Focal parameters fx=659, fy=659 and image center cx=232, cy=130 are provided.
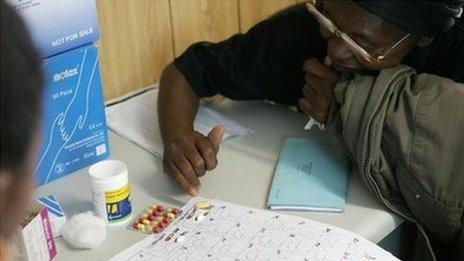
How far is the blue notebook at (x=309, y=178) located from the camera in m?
1.11

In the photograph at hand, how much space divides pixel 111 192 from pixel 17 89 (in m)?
0.60

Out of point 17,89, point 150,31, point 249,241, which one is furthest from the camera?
point 150,31

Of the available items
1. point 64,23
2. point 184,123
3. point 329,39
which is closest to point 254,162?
point 184,123

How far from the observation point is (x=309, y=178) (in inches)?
46.8

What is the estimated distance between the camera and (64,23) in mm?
1141

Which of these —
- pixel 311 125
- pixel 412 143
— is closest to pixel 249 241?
pixel 412 143

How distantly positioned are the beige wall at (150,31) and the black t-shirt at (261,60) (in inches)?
6.0

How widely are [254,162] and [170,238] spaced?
30 cm

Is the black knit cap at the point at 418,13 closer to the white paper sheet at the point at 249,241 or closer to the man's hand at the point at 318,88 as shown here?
the man's hand at the point at 318,88

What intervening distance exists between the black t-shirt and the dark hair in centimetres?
90

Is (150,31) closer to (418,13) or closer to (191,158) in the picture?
(191,158)

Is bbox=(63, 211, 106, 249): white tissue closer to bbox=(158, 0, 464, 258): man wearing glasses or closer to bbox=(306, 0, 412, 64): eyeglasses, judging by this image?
bbox=(158, 0, 464, 258): man wearing glasses

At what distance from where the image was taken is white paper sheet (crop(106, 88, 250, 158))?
1.37m

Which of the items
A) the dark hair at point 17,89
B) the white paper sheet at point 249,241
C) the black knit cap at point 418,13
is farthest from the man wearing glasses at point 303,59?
the dark hair at point 17,89
